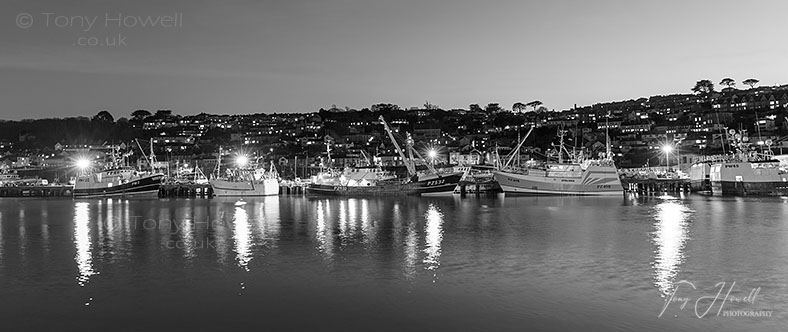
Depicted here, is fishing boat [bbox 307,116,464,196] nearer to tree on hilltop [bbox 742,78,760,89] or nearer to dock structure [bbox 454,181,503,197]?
dock structure [bbox 454,181,503,197]

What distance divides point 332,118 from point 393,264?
172927mm

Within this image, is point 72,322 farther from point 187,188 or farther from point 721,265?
point 187,188

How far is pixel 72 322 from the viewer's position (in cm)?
1103

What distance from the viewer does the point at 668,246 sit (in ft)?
65.3

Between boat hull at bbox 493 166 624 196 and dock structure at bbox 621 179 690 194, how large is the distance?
7724 mm

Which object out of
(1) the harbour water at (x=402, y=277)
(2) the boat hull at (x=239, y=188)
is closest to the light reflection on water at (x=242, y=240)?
(1) the harbour water at (x=402, y=277)

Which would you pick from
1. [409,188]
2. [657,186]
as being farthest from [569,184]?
[657,186]

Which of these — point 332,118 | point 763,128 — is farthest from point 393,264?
point 332,118

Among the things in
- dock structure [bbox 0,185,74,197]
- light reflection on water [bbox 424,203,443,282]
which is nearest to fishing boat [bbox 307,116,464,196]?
light reflection on water [bbox 424,203,443,282]

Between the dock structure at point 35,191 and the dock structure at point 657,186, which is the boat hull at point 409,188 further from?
the dock structure at point 35,191

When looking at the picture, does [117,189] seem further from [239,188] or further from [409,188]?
[409,188]

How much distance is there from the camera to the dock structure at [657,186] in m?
64.8

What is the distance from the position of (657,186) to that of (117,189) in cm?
6002

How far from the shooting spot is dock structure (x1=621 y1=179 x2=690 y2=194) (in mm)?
64838
